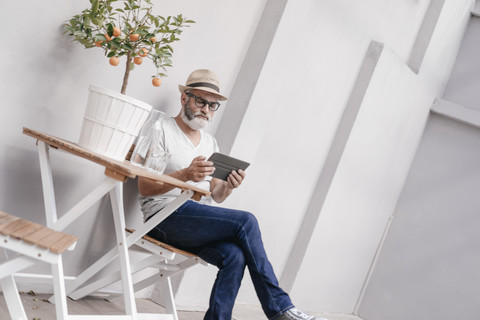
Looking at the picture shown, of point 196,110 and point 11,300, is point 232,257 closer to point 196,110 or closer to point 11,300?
point 196,110

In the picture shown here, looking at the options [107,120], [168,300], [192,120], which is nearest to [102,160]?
[107,120]

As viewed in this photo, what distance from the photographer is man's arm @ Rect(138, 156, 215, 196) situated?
9.84 feet

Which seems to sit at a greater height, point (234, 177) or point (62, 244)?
point (234, 177)

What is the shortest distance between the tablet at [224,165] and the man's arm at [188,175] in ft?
0.36

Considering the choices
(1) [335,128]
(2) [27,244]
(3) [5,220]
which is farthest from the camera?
(1) [335,128]

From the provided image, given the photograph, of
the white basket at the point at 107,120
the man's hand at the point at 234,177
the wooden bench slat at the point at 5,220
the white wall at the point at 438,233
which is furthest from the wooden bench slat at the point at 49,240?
the white wall at the point at 438,233

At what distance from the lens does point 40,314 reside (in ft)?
9.75

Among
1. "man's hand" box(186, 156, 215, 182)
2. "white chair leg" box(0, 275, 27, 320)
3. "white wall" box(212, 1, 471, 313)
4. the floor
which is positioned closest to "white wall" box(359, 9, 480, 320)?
"white wall" box(212, 1, 471, 313)

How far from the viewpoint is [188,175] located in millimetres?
3076

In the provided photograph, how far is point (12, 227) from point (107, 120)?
856mm

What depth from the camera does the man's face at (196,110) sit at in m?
3.42

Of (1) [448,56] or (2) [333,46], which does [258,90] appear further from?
(1) [448,56]

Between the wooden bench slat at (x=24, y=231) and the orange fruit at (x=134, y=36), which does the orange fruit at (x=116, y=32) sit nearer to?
the orange fruit at (x=134, y=36)

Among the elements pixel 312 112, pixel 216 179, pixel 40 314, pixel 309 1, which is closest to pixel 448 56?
pixel 312 112
